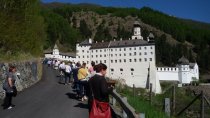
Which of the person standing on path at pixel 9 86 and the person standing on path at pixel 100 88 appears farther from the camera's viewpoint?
the person standing on path at pixel 9 86

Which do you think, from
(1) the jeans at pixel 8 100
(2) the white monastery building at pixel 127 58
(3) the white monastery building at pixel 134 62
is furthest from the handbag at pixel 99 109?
(3) the white monastery building at pixel 134 62

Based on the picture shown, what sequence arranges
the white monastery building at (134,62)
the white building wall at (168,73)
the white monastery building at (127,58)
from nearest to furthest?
the white monastery building at (127,58), the white monastery building at (134,62), the white building wall at (168,73)

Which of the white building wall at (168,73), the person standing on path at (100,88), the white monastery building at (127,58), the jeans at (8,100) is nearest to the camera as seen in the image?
the person standing on path at (100,88)

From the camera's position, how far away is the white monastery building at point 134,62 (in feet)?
385

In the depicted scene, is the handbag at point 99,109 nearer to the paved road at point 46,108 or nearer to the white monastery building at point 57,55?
the paved road at point 46,108

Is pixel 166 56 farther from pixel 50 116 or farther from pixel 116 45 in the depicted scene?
pixel 50 116

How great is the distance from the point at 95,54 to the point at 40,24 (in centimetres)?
9337

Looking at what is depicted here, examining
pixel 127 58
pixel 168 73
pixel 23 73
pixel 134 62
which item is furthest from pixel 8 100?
pixel 168 73

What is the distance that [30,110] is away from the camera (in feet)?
52.3

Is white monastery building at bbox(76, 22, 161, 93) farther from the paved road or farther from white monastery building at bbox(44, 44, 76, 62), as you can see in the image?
the paved road

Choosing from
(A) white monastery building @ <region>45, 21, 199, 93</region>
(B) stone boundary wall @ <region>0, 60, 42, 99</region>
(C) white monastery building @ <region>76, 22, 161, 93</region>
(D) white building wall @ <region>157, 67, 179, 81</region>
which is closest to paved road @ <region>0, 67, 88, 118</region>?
(B) stone boundary wall @ <region>0, 60, 42, 99</region>

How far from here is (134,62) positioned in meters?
126

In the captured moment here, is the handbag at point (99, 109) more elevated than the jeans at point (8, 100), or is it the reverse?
the handbag at point (99, 109)

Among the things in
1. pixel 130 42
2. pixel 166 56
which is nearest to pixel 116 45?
pixel 130 42
